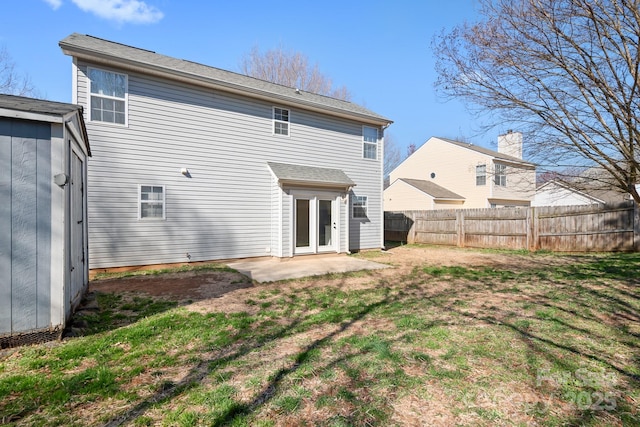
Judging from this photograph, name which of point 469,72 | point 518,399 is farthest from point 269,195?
point 518,399

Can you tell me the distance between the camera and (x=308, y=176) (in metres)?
9.96

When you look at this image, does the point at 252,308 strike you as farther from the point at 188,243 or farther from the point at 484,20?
the point at 484,20

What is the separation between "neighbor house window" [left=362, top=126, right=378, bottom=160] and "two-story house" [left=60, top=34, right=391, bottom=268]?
59 centimetres

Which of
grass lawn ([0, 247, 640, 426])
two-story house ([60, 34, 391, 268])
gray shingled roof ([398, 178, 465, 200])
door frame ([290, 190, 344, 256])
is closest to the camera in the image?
grass lawn ([0, 247, 640, 426])

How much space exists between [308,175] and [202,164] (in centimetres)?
323

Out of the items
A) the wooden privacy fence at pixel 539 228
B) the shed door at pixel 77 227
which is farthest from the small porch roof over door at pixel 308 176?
the wooden privacy fence at pixel 539 228

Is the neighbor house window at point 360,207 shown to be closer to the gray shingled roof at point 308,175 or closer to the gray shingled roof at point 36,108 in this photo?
the gray shingled roof at point 308,175

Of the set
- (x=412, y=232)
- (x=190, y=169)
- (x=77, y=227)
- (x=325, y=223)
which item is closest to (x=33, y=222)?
(x=77, y=227)

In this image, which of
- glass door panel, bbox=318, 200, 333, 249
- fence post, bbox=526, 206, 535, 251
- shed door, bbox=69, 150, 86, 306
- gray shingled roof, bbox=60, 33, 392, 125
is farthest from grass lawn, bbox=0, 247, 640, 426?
fence post, bbox=526, 206, 535, 251

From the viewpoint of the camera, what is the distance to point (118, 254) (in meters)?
7.81

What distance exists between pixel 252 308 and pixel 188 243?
4.68 meters

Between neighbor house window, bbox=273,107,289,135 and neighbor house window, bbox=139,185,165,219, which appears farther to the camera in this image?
neighbor house window, bbox=273,107,289,135

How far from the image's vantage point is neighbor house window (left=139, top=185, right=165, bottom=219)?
8.20 m

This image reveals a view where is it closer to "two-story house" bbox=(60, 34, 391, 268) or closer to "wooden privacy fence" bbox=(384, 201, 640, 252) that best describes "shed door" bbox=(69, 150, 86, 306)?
"two-story house" bbox=(60, 34, 391, 268)
